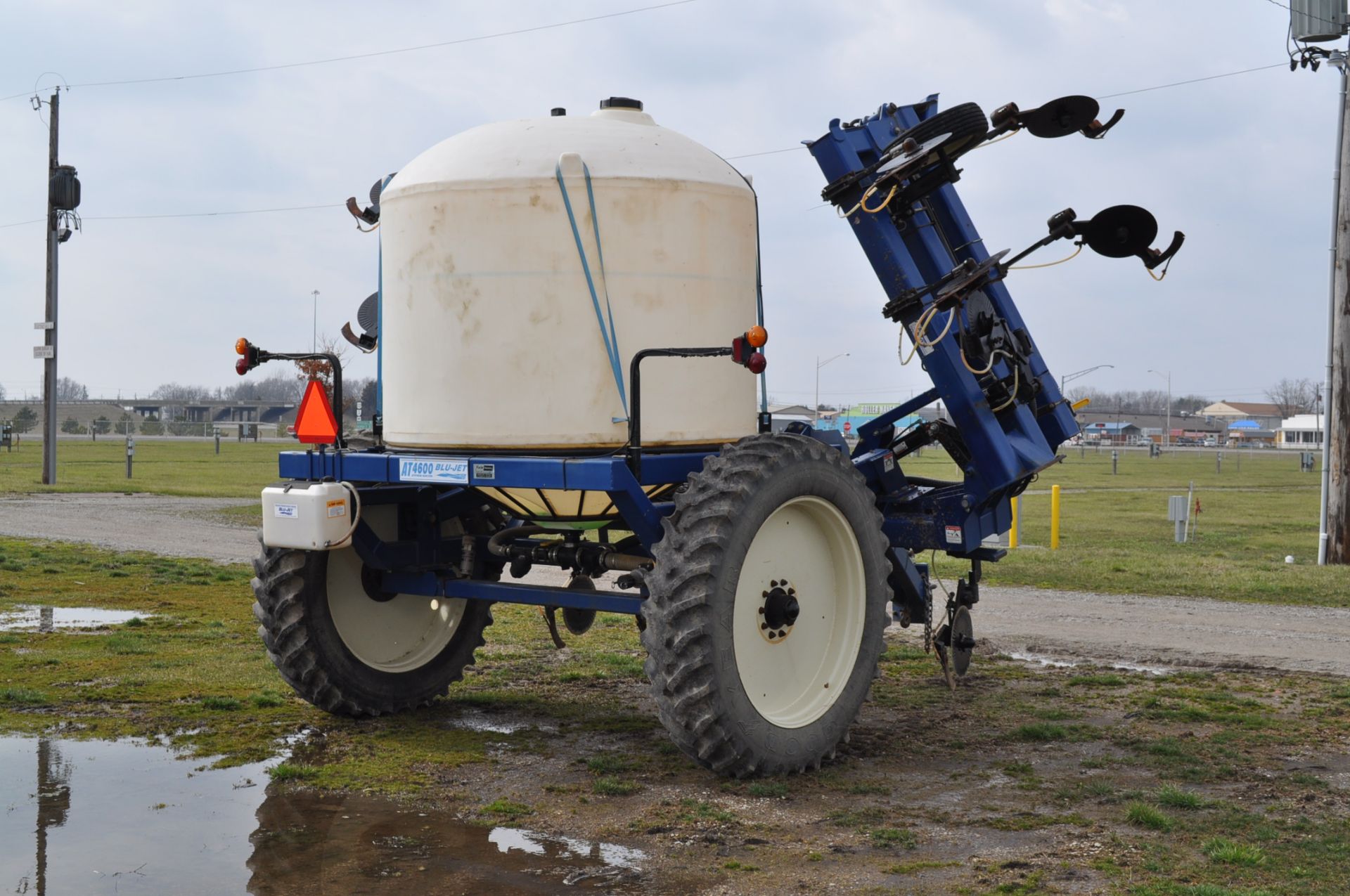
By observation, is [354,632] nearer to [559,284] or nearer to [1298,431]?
[559,284]

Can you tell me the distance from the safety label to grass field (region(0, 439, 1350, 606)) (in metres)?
9.74

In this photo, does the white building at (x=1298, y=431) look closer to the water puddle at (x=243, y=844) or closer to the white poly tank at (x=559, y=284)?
the white poly tank at (x=559, y=284)

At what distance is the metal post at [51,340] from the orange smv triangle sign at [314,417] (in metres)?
25.9

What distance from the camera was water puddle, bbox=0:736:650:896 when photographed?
490 cm

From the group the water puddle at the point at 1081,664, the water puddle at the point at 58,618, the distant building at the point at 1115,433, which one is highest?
the distant building at the point at 1115,433

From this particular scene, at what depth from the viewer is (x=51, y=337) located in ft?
102

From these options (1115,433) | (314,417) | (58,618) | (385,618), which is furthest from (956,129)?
(1115,433)

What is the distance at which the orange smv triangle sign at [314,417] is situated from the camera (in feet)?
23.3

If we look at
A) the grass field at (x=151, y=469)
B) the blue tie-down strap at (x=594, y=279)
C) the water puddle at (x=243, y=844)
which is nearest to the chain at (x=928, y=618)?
the blue tie-down strap at (x=594, y=279)

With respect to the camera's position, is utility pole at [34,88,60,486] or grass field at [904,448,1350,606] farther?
utility pole at [34,88,60,486]

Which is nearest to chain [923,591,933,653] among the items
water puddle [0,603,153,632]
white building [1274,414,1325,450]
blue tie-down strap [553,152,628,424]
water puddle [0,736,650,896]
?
blue tie-down strap [553,152,628,424]

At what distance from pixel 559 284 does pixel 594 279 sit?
18 centimetres

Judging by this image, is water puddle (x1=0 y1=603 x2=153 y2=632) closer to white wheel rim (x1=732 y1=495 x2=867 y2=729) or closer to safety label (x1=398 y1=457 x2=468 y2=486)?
safety label (x1=398 y1=457 x2=468 y2=486)

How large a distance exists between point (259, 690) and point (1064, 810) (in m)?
5.05
